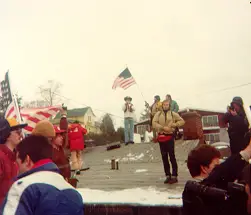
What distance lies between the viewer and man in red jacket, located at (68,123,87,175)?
10344 mm

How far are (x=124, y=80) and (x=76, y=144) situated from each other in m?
6.93

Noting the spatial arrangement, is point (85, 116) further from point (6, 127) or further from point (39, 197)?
point (39, 197)

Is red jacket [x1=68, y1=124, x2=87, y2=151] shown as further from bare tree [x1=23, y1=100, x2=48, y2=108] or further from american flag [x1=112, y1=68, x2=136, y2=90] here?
bare tree [x1=23, y1=100, x2=48, y2=108]

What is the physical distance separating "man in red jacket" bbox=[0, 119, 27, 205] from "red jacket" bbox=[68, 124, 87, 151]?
6.31m

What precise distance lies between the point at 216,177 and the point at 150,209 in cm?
234

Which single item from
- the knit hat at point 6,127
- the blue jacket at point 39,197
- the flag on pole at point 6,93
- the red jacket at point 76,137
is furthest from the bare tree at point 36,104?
the blue jacket at point 39,197

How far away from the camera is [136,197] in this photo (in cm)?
568

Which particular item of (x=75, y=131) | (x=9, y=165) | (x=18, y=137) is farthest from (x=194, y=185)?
(x=75, y=131)

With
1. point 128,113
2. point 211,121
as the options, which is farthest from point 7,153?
point 211,121

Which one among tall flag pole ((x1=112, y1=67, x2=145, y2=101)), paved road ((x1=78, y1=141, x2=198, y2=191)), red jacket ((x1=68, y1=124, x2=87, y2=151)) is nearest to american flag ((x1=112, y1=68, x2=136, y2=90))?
tall flag pole ((x1=112, y1=67, x2=145, y2=101))

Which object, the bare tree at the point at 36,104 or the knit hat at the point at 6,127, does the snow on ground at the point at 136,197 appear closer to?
the knit hat at the point at 6,127

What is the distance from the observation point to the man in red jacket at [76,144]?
10344 millimetres

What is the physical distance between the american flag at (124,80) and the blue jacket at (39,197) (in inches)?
568

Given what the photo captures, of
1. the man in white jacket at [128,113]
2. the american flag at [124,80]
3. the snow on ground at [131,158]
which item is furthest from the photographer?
the american flag at [124,80]
